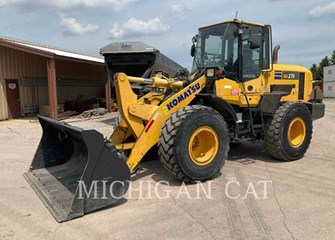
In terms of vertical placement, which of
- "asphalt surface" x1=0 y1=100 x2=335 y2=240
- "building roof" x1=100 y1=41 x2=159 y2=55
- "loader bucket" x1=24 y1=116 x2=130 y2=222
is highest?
"building roof" x1=100 y1=41 x2=159 y2=55

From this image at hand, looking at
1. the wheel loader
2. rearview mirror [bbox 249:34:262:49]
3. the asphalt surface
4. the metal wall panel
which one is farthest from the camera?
the metal wall panel

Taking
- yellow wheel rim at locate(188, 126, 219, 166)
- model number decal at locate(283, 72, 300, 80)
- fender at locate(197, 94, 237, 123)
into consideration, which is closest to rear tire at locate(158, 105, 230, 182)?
yellow wheel rim at locate(188, 126, 219, 166)

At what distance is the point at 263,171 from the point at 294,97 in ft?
7.68

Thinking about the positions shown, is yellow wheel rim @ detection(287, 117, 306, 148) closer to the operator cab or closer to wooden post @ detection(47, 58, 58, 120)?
the operator cab

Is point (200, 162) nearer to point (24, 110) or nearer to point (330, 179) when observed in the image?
point (330, 179)

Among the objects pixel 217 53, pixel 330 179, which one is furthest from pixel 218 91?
pixel 330 179

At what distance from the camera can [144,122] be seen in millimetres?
5562

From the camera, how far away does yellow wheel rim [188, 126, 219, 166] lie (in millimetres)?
5378

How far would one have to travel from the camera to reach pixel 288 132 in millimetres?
6781

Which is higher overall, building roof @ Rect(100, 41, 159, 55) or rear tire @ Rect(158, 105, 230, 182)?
building roof @ Rect(100, 41, 159, 55)

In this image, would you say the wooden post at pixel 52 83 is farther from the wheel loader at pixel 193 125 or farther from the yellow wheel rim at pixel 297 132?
the yellow wheel rim at pixel 297 132

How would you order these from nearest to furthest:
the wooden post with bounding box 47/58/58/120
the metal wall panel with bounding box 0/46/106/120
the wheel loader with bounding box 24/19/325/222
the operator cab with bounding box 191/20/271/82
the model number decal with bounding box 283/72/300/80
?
the wheel loader with bounding box 24/19/325/222, the operator cab with bounding box 191/20/271/82, the model number decal with bounding box 283/72/300/80, the wooden post with bounding box 47/58/58/120, the metal wall panel with bounding box 0/46/106/120

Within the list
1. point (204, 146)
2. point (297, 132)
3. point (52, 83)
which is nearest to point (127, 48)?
point (52, 83)

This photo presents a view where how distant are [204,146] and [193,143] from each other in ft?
0.89
